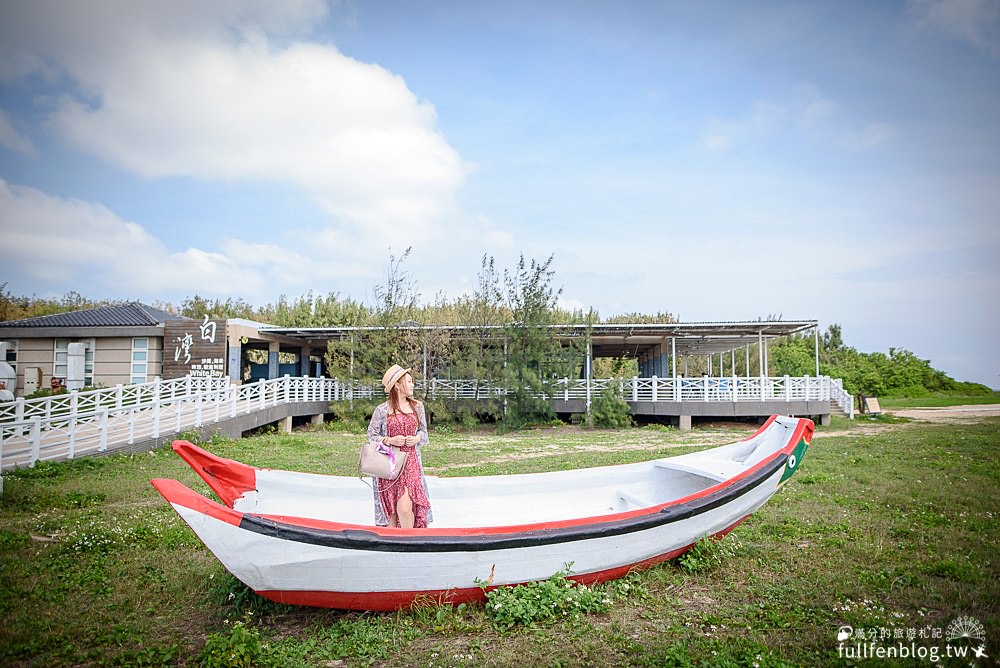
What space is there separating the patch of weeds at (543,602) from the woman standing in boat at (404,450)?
897mm

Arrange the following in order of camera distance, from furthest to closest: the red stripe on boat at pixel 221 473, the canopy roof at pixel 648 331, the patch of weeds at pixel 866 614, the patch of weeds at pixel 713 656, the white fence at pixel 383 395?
the canopy roof at pixel 648 331, the white fence at pixel 383 395, the red stripe on boat at pixel 221 473, the patch of weeds at pixel 866 614, the patch of weeds at pixel 713 656

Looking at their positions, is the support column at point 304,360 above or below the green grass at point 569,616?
above

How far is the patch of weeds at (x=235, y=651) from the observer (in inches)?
145

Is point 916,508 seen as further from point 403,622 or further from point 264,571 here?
point 264,571

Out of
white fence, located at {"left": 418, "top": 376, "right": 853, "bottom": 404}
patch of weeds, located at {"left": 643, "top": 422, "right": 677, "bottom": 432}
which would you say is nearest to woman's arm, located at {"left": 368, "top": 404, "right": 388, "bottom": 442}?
white fence, located at {"left": 418, "top": 376, "right": 853, "bottom": 404}

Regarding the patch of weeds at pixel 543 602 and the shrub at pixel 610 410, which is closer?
the patch of weeds at pixel 543 602

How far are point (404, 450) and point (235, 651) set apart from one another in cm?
172

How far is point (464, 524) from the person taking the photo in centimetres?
573

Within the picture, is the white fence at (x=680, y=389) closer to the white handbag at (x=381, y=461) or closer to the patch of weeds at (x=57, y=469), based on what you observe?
the patch of weeds at (x=57, y=469)

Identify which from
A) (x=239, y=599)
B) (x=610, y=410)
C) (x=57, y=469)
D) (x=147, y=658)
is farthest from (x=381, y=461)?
(x=610, y=410)

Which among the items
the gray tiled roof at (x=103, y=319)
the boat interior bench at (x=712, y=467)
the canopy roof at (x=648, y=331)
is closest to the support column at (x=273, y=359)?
the canopy roof at (x=648, y=331)

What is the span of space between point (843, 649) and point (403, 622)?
2747 millimetres

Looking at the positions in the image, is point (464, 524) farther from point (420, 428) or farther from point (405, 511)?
point (420, 428)

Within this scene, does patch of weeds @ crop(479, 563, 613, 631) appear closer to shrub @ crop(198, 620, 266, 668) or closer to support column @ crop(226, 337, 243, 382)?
shrub @ crop(198, 620, 266, 668)
